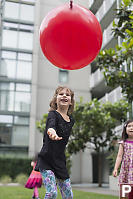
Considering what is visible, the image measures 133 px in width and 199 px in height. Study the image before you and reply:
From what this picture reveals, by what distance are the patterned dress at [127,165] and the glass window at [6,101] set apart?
49.3 ft

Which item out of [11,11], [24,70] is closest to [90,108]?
[24,70]

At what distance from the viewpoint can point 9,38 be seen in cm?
1933

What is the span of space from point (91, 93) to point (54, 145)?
19144 mm

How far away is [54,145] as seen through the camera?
8.66ft

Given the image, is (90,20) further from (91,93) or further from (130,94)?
(91,93)

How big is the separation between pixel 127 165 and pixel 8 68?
16.4 meters

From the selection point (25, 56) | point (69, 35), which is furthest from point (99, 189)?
point (25, 56)

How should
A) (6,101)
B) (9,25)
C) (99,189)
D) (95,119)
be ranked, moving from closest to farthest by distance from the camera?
(99,189) → (95,119) → (6,101) → (9,25)

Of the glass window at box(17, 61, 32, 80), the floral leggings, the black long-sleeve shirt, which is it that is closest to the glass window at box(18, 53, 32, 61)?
the glass window at box(17, 61, 32, 80)

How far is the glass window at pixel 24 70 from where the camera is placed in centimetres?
1917

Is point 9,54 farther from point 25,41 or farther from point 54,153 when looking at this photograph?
point 54,153

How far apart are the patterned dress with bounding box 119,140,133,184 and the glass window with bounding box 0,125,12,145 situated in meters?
14.9

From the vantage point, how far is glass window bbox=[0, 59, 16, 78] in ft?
62.0

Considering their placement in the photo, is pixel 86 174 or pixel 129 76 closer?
pixel 129 76
